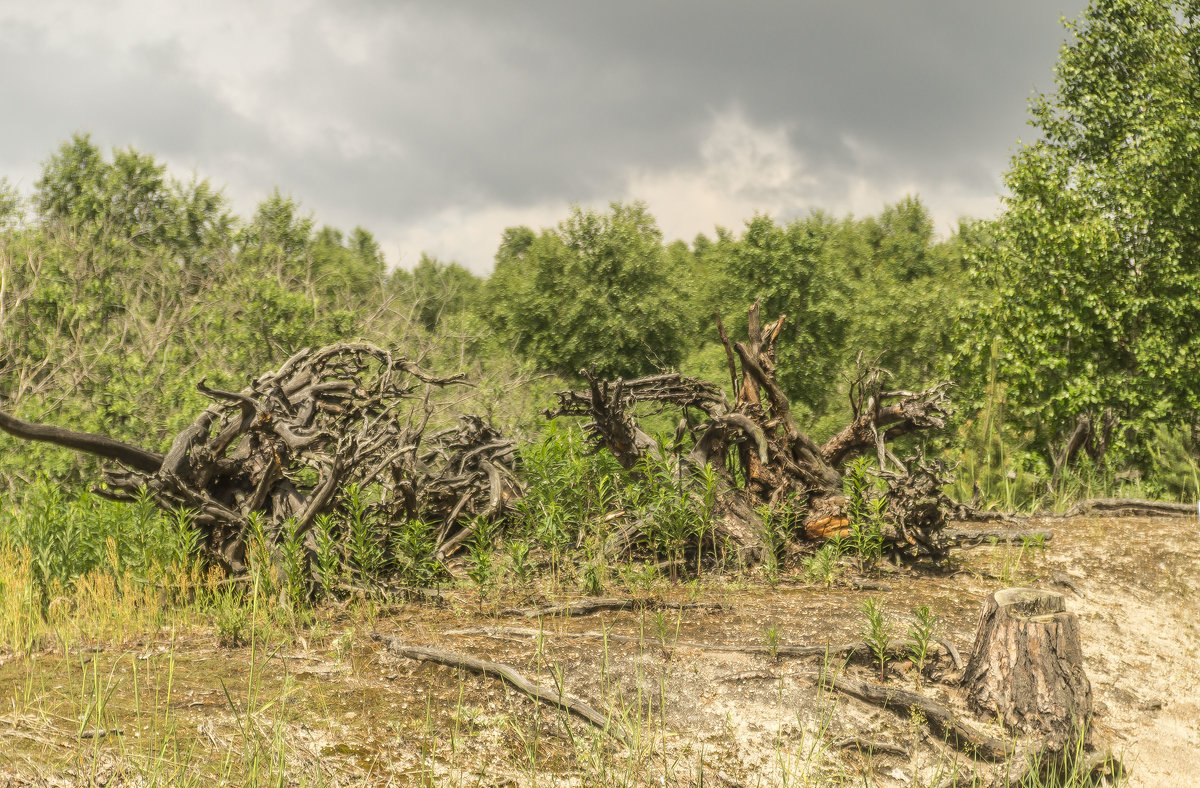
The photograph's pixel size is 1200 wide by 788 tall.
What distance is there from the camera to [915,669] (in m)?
4.84

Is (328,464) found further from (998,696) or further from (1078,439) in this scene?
(1078,439)

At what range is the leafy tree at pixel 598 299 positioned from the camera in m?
34.9

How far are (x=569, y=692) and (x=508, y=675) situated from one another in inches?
13.6

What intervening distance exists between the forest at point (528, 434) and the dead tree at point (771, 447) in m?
0.03

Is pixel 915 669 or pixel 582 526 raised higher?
pixel 582 526

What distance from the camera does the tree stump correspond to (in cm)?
431

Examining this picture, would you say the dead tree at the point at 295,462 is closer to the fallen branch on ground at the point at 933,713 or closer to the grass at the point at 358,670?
the grass at the point at 358,670

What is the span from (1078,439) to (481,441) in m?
13.0

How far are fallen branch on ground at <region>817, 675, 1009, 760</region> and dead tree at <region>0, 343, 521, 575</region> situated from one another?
3.00m

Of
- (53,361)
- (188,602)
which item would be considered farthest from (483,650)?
(53,361)

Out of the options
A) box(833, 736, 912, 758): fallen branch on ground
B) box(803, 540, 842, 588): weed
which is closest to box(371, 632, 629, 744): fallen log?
box(833, 736, 912, 758): fallen branch on ground

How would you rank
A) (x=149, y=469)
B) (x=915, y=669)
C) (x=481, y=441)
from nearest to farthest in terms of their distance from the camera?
1. (x=915, y=669)
2. (x=149, y=469)
3. (x=481, y=441)

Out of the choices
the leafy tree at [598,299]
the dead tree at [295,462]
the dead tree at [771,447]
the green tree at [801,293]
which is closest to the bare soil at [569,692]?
the dead tree at [771,447]

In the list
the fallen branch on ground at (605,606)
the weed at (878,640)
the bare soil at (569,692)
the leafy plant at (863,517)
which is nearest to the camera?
the bare soil at (569,692)
